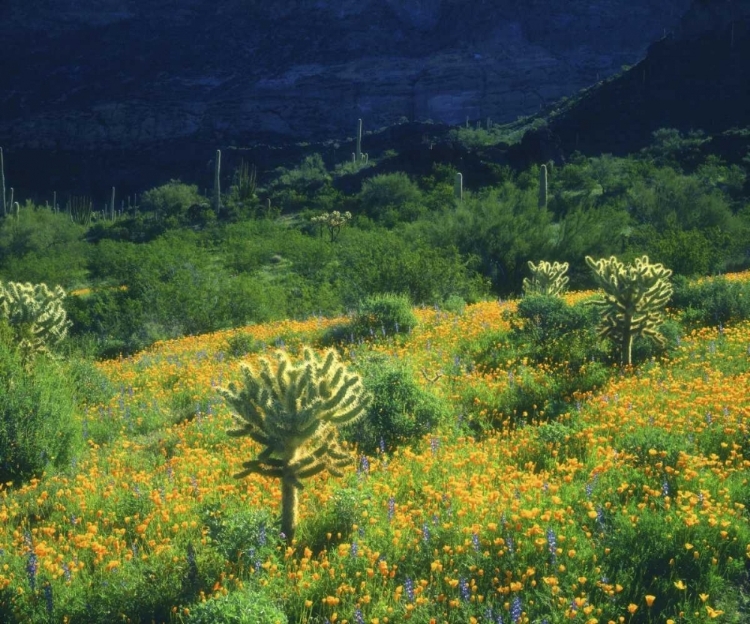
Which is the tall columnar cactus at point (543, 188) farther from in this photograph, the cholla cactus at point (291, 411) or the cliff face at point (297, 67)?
the cliff face at point (297, 67)

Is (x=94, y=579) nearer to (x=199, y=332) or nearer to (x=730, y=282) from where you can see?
(x=730, y=282)

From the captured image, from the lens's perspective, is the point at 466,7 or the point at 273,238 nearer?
the point at 273,238

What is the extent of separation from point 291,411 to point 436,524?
4.19 ft

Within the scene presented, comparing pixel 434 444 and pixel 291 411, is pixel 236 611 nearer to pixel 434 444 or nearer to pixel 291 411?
pixel 291 411

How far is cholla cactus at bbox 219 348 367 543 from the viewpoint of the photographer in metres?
5.14

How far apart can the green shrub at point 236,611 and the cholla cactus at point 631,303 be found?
5942 mm

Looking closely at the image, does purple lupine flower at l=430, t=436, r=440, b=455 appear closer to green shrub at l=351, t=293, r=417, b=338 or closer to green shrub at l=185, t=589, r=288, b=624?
green shrub at l=185, t=589, r=288, b=624

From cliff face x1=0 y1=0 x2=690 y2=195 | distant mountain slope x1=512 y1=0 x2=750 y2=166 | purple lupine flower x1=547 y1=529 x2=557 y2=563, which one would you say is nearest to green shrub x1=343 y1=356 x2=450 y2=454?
purple lupine flower x1=547 y1=529 x2=557 y2=563

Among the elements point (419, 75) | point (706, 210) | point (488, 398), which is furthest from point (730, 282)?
point (419, 75)

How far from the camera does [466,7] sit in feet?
315

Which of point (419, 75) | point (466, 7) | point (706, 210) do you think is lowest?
point (706, 210)

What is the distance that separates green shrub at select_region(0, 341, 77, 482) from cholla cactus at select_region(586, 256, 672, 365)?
241 inches

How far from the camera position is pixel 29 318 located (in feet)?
37.2

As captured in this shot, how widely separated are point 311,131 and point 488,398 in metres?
80.4
